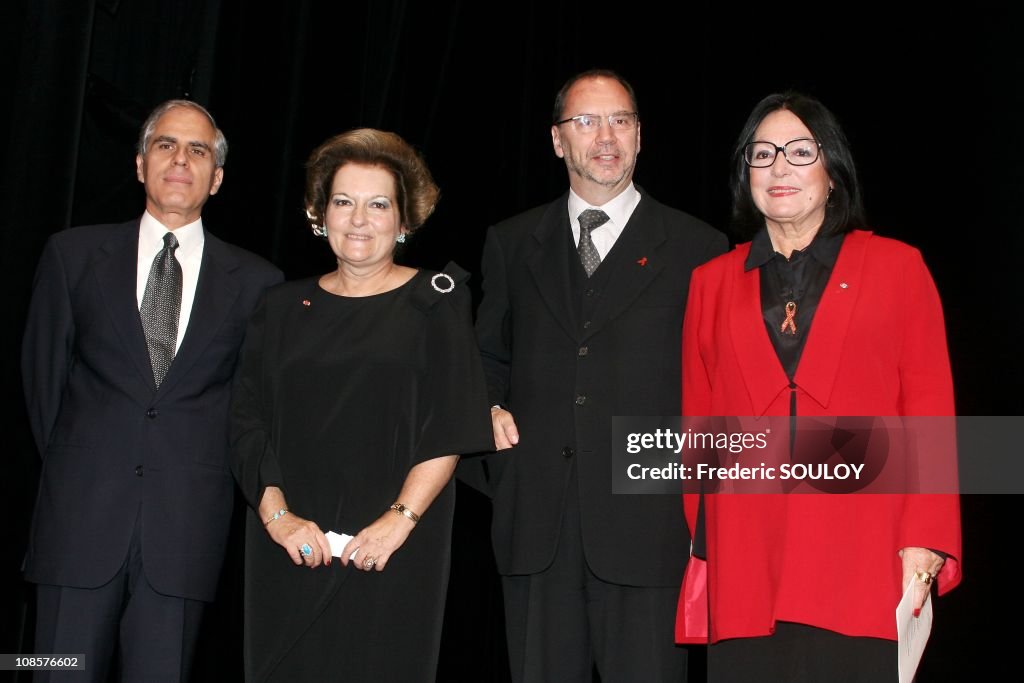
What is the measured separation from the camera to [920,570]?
2.16 meters

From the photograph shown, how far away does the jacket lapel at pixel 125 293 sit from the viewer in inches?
106

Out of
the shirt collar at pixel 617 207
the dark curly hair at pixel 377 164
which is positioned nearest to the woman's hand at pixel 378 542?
the dark curly hair at pixel 377 164

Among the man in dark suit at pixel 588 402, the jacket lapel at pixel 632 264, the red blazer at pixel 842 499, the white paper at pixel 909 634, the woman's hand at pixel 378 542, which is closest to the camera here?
the white paper at pixel 909 634

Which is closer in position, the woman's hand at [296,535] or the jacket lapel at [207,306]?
the woman's hand at [296,535]

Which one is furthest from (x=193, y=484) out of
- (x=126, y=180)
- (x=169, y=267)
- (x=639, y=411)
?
(x=126, y=180)

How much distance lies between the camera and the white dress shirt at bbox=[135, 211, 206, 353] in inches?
111

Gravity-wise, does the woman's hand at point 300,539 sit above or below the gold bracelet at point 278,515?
below

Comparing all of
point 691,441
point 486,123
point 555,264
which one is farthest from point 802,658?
point 486,123

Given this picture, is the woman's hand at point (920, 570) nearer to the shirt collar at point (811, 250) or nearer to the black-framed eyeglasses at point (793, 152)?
the shirt collar at point (811, 250)

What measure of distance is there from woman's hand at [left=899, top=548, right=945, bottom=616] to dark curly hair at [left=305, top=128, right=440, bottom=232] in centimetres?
141

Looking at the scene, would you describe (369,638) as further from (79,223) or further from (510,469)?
(79,223)

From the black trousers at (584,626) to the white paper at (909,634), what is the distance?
574 mm

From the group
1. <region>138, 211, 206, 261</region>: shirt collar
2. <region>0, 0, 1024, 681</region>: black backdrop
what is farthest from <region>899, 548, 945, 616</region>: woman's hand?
<region>138, 211, 206, 261</region>: shirt collar

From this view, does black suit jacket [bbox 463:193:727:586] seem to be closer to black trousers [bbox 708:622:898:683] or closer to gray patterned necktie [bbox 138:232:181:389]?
black trousers [bbox 708:622:898:683]
